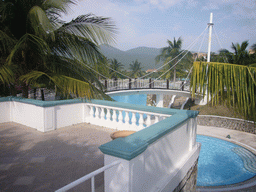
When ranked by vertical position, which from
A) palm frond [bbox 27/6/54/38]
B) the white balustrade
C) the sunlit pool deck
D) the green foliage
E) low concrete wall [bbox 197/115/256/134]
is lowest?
low concrete wall [bbox 197/115/256/134]

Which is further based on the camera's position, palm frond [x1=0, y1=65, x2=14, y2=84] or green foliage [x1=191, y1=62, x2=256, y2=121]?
palm frond [x1=0, y1=65, x2=14, y2=84]

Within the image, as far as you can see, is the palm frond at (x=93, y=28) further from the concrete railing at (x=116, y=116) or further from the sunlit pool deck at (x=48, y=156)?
the sunlit pool deck at (x=48, y=156)

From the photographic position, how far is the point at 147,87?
20.8 m

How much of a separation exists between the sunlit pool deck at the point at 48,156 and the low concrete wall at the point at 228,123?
13272mm

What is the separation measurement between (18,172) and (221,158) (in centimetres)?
1075

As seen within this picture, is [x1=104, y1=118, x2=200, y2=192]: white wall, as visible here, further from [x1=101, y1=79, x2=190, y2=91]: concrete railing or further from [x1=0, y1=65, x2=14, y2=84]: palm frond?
[x1=101, y1=79, x2=190, y2=91]: concrete railing

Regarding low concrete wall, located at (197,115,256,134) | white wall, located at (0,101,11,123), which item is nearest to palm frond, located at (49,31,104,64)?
white wall, located at (0,101,11,123)

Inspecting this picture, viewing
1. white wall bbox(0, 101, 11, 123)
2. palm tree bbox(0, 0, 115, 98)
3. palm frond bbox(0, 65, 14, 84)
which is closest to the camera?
palm frond bbox(0, 65, 14, 84)

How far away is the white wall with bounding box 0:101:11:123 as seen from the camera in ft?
18.4

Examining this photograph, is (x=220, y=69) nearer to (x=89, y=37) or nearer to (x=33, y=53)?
(x=89, y=37)

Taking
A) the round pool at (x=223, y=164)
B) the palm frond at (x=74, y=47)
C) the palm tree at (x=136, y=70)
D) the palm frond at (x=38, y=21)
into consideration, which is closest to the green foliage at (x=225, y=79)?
the palm frond at (x=38, y=21)

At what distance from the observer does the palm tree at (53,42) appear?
→ 494 cm

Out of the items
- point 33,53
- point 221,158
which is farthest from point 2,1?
point 221,158

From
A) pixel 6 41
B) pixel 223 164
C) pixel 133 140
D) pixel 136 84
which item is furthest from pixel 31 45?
pixel 136 84
